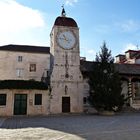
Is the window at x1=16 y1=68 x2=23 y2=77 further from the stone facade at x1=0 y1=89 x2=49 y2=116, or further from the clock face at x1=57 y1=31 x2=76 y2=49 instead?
the stone facade at x1=0 y1=89 x2=49 y2=116

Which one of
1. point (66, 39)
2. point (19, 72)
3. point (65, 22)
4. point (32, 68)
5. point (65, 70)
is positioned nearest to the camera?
point (65, 70)

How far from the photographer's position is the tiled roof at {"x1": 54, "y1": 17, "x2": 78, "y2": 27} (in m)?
29.9

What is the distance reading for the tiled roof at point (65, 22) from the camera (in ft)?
98.1

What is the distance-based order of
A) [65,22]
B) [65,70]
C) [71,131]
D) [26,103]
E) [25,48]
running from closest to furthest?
[71,131]
[26,103]
[65,70]
[65,22]
[25,48]

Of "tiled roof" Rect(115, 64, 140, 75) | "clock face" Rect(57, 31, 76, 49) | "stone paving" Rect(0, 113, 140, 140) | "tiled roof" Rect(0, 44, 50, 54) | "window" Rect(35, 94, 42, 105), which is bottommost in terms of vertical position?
"stone paving" Rect(0, 113, 140, 140)

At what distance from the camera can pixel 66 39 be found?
1164 inches

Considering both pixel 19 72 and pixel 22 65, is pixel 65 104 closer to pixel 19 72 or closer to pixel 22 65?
pixel 19 72

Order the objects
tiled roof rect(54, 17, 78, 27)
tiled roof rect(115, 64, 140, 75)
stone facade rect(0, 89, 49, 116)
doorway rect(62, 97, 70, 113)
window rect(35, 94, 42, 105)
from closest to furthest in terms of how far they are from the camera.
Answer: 1. stone facade rect(0, 89, 49, 116)
2. window rect(35, 94, 42, 105)
3. doorway rect(62, 97, 70, 113)
4. tiled roof rect(54, 17, 78, 27)
5. tiled roof rect(115, 64, 140, 75)

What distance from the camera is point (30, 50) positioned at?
4366 cm

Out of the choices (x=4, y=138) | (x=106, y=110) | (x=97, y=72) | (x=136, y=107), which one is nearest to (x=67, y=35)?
(x=97, y=72)

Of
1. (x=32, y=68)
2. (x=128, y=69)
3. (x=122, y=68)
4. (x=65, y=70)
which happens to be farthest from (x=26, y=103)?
(x=32, y=68)

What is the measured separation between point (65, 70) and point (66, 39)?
4.16 m

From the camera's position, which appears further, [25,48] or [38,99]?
[25,48]

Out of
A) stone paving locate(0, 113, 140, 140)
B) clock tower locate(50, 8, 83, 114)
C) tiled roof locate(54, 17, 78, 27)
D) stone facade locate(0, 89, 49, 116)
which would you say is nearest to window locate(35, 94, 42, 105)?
stone facade locate(0, 89, 49, 116)
